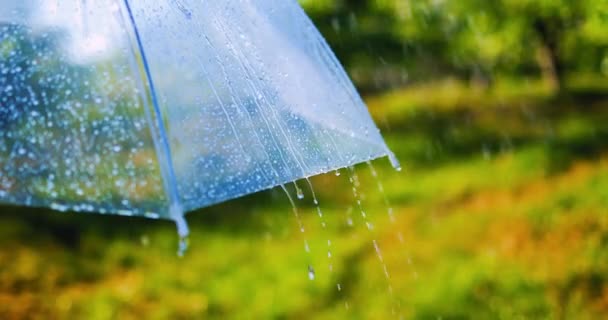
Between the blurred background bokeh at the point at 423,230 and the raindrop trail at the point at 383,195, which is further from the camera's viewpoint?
the raindrop trail at the point at 383,195

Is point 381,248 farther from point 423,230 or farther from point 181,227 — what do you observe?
point 181,227

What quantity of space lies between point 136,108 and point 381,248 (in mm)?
5672

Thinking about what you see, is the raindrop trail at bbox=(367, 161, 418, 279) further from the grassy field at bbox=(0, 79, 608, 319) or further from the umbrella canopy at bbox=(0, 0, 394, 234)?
the umbrella canopy at bbox=(0, 0, 394, 234)

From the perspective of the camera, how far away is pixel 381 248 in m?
7.64

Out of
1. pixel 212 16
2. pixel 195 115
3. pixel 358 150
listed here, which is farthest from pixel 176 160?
pixel 358 150

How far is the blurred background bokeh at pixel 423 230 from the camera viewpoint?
6434 millimetres

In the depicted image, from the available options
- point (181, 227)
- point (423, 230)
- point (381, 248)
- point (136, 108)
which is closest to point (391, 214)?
point (423, 230)

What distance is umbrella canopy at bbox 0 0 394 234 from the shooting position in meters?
2.26

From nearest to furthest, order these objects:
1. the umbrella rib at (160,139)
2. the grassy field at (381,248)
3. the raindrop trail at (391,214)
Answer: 1. the umbrella rib at (160,139)
2. the grassy field at (381,248)
3. the raindrop trail at (391,214)

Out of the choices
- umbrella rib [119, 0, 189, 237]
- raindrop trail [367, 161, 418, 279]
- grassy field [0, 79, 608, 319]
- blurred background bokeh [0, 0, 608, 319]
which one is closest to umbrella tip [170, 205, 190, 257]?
umbrella rib [119, 0, 189, 237]

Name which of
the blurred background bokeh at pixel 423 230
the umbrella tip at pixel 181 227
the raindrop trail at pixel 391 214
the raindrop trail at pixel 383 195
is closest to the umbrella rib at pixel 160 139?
the umbrella tip at pixel 181 227

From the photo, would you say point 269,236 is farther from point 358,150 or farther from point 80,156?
point 80,156

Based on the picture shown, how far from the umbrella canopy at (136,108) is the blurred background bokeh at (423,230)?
348cm

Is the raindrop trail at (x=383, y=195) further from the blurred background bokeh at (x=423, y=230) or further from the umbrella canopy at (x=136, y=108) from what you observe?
the umbrella canopy at (x=136, y=108)
